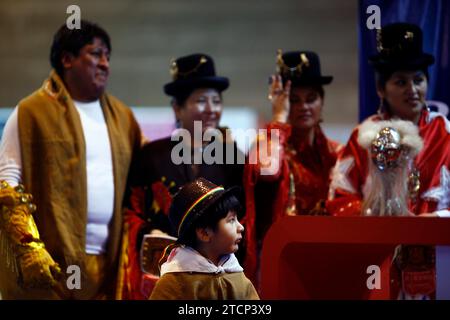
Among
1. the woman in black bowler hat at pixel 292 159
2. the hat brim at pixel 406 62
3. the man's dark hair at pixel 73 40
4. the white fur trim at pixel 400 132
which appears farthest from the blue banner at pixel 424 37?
the man's dark hair at pixel 73 40

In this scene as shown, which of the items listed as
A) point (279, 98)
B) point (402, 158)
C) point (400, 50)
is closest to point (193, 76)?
point (279, 98)

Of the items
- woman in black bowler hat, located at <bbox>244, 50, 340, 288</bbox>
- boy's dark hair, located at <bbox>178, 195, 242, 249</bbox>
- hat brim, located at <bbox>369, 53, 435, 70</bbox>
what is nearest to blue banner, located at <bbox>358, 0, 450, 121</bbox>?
woman in black bowler hat, located at <bbox>244, 50, 340, 288</bbox>

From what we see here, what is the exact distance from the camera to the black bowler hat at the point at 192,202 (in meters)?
2.83

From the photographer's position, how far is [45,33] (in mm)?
6105

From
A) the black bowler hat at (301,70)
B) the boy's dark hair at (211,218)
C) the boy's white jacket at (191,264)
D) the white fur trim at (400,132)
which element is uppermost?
the black bowler hat at (301,70)

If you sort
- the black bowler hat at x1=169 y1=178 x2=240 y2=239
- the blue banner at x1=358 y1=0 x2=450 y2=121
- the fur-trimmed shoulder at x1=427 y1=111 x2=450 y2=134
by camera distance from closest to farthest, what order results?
the black bowler hat at x1=169 y1=178 x2=240 y2=239 < the fur-trimmed shoulder at x1=427 y1=111 x2=450 y2=134 < the blue banner at x1=358 y1=0 x2=450 y2=121

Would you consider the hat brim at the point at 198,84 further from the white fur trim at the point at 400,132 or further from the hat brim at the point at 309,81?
the white fur trim at the point at 400,132

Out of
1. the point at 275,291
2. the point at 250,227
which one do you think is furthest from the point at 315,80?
the point at 275,291

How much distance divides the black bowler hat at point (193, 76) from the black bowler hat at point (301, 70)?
25cm

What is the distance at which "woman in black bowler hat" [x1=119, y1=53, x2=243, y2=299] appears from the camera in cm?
394

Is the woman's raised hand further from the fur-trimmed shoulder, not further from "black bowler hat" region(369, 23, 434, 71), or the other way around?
the fur-trimmed shoulder

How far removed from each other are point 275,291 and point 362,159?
86 cm

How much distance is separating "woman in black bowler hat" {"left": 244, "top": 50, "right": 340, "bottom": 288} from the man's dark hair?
77 cm
